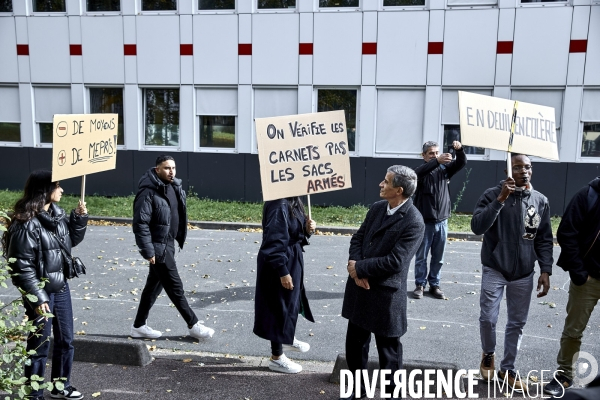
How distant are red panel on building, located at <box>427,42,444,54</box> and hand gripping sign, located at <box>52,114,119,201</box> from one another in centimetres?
1033

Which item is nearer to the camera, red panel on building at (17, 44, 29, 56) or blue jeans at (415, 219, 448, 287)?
blue jeans at (415, 219, 448, 287)

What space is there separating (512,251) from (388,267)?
135cm

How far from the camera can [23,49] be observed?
16203 millimetres

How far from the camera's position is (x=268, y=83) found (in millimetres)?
15078

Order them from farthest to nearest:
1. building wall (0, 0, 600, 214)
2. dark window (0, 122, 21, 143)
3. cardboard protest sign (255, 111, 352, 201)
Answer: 1. dark window (0, 122, 21, 143)
2. building wall (0, 0, 600, 214)
3. cardboard protest sign (255, 111, 352, 201)

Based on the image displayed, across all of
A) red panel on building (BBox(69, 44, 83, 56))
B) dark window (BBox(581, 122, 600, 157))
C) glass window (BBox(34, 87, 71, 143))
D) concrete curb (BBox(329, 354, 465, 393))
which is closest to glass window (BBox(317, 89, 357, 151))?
dark window (BBox(581, 122, 600, 157))

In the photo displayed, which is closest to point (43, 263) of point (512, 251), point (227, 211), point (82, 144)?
point (82, 144)

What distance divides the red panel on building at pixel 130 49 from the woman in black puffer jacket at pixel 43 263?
12121mm

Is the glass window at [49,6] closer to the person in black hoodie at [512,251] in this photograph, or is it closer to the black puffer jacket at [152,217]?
the black puffer jacket at [152,217]

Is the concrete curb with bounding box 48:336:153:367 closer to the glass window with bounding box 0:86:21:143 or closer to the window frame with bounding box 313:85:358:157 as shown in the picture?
the window frame with bounding box 313:85:358:157

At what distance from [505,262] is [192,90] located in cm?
1232

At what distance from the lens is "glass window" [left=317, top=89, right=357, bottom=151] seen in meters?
15.0

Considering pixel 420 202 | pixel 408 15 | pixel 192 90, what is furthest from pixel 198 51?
pixel 420 202

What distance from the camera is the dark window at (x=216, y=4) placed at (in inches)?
599
